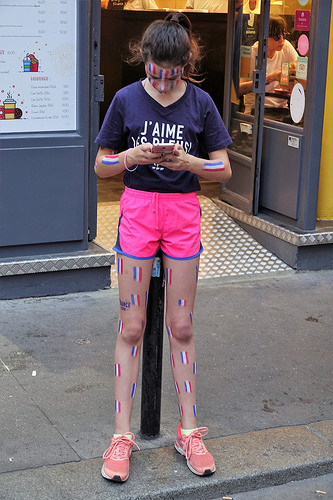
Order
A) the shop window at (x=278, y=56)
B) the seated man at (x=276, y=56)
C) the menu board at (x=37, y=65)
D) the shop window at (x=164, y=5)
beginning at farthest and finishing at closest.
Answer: the shop window at (x=164, y=5)
the seated man at (x=276, y=56)
the shop window at (x=278, y=56)
the menu board at (x=37, y=65)

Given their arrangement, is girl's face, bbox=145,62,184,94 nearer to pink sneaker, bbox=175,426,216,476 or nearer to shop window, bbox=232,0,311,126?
pink sneaker, bbox=175,426,216,476

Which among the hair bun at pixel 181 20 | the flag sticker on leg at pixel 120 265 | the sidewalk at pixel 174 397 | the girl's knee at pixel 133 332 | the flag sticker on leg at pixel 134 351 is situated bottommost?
the sidewalk at pixel 174 397

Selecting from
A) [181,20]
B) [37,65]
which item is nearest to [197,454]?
[181,20]

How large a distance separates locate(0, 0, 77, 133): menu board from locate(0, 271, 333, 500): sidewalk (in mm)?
1251

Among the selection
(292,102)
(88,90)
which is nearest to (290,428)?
(88,90)

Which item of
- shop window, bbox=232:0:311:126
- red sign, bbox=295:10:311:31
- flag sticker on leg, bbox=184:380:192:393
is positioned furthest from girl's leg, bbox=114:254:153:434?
red sign, bbox=295:10:311:31

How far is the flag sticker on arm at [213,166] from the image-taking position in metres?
3.43

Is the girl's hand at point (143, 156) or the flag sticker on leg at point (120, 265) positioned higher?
the girl's hand at point (143, 156)

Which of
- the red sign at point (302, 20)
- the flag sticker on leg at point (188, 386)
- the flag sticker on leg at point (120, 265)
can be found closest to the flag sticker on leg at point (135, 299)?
the flag sticker on leg at point (120, 265)

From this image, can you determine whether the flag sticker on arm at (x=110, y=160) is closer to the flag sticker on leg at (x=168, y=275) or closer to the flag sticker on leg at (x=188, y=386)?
the flag sticker on leg at (x=168, y=275)

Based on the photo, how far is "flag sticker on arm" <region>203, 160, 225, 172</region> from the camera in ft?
11.2

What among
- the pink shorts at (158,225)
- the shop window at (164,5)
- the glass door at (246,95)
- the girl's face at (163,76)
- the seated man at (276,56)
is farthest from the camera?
the shop window at (164,5)

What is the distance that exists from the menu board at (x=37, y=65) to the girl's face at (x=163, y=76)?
2293 millimetres

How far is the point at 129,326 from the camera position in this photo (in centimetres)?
358
